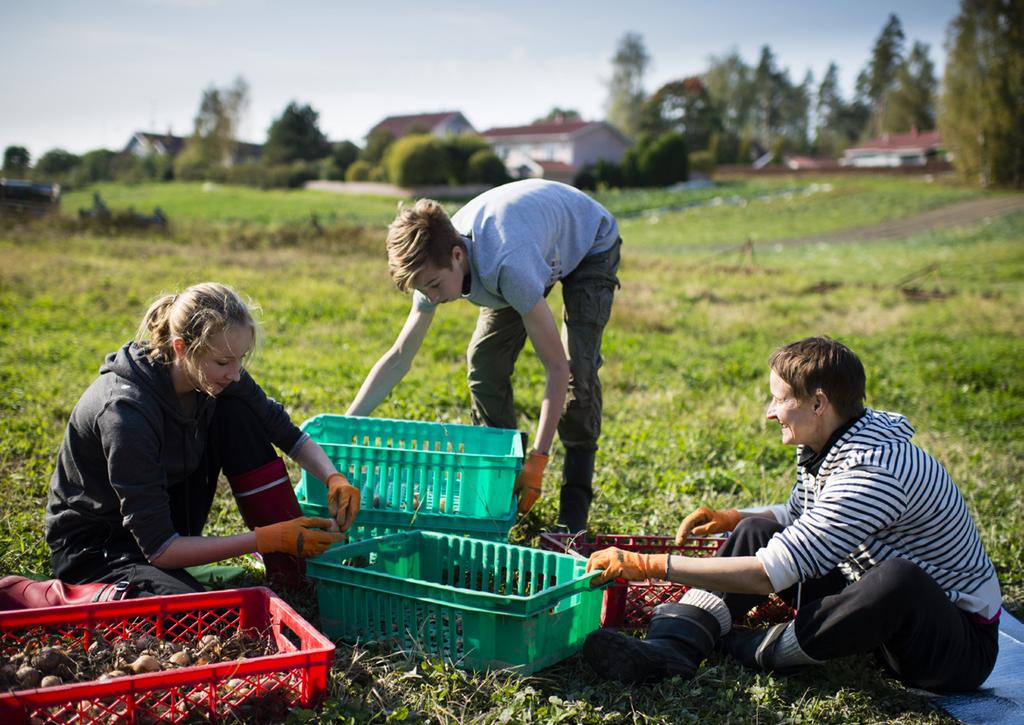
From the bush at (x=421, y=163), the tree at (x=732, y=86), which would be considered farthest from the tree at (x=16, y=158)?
the tree at (x=732, y=86)

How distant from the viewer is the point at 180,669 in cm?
208

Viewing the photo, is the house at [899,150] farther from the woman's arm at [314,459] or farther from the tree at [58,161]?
the woman's arm at [314,459]

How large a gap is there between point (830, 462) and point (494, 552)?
1.11 m

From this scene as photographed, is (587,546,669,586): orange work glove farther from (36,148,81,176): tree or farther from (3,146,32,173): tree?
(36,148,81,176): tree

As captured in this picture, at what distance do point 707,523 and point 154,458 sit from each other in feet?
6.15

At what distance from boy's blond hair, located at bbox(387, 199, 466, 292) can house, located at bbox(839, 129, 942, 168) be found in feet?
203

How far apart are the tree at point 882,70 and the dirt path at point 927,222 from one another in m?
41.5

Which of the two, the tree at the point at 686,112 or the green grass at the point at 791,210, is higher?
the tree at the point at 686,112

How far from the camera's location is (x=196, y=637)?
98.3 inches

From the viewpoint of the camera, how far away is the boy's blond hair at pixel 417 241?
3.09 metres

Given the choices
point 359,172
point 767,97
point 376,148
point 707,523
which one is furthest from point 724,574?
point 767,97

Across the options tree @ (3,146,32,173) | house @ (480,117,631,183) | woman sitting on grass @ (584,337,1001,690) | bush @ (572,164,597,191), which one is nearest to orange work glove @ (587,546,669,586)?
woman sitting on grass @ (584,337,1001,690)

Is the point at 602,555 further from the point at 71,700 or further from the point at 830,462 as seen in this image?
the point at 71,700

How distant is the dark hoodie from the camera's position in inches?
102
